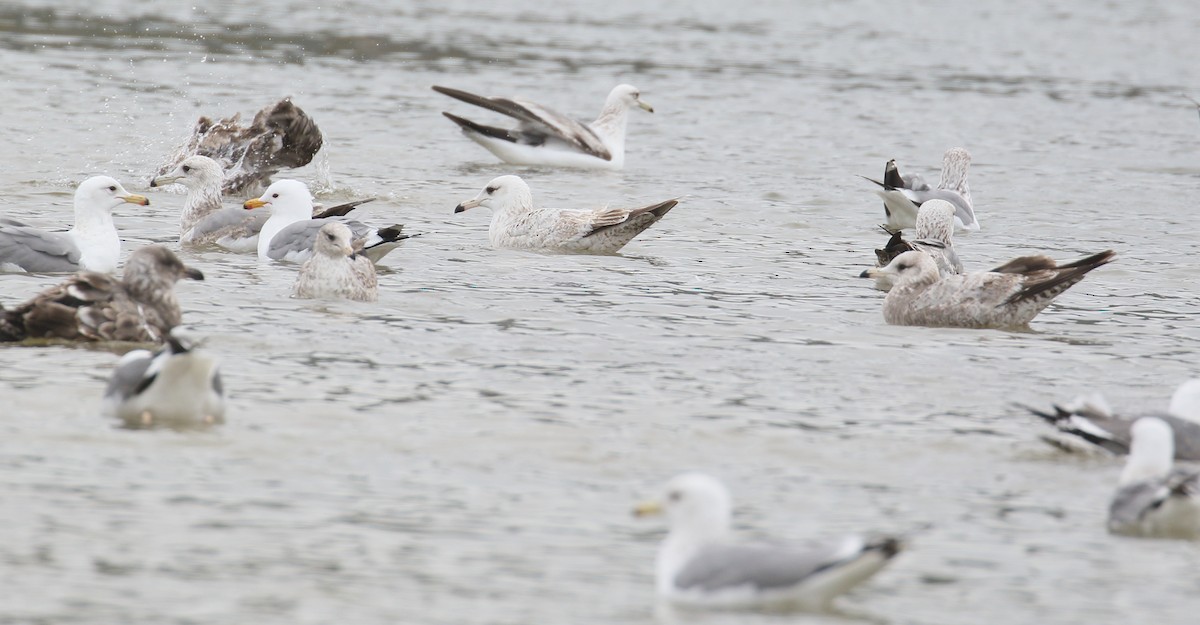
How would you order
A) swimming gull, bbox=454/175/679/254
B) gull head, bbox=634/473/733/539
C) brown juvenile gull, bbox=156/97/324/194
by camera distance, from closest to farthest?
gull head, bbox=634/473/733/539, swimming gull, bbox=454/175/679/254, brown juvenile gull, bbox=156/97/324/194

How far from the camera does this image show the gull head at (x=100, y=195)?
42.5ft

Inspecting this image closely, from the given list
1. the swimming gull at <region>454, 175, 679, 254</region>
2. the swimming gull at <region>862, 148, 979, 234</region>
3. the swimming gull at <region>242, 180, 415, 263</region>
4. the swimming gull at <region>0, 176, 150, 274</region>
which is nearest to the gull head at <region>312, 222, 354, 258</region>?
the swimming gull at <region>242, 180, 415, 263</region>

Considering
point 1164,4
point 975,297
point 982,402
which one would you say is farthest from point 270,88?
point 1164,4

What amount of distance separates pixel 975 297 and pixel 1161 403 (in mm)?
2434

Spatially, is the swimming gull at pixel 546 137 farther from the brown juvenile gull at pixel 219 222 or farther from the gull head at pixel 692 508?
the gull head at pixel 692 508

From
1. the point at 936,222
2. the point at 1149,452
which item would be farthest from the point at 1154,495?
the point at 936,222

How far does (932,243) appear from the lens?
13773 millimetres

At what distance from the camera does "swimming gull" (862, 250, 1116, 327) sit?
1212 centimetres

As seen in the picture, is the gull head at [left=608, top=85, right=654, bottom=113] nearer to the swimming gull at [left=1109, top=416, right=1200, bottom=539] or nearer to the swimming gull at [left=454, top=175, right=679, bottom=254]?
the swimming gull at [left=454, top=175, right=679, bottom=254]

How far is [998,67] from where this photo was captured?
111 ft

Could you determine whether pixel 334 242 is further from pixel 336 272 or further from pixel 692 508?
pixel 692 508

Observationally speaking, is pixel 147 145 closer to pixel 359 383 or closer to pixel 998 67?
pixel 359 383

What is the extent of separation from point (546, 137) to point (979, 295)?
30.5 feet

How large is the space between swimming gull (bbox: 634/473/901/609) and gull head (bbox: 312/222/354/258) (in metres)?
5.93
